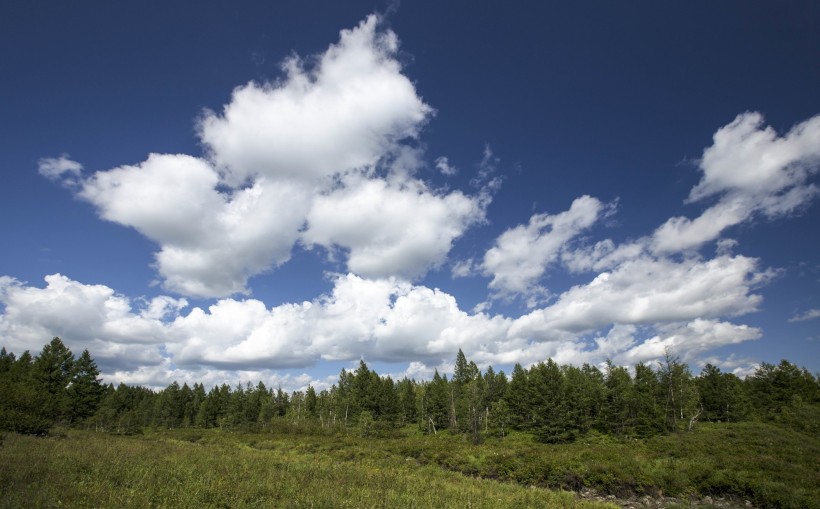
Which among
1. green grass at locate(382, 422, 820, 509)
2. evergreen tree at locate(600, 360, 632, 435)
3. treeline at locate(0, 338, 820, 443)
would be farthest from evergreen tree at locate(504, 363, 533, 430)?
green grass at locate(382, 422, 820, 509)

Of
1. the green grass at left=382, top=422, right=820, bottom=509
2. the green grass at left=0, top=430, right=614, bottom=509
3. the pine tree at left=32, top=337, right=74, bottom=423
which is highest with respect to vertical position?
the pine tree at left=32, top=337, right=74, bottom=423

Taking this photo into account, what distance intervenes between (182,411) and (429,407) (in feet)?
250

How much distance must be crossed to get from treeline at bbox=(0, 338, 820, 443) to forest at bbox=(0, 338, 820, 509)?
324 millimetres

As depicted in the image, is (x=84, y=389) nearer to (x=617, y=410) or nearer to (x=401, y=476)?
(x=401, y=476)

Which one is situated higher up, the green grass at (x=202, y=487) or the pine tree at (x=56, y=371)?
the pine tree at (x=56, y=371)

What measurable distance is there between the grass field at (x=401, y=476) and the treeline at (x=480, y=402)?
58.9 ft

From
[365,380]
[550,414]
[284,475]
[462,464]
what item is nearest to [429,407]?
[365,380]

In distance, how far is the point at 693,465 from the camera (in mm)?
27781

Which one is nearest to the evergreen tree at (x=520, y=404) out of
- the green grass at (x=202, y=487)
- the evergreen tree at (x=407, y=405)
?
the evergreen tree at (x=407, y=405)

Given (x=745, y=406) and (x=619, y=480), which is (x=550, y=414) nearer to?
(x=619, y=480)

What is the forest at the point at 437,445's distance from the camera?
1505cm

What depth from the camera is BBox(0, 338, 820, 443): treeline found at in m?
58.4

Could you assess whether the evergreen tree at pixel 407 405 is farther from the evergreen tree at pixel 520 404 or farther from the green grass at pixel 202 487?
the green grass at pixel 202 487

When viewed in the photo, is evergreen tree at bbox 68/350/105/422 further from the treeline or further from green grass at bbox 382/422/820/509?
green grass at bbox 382/422/820/509
